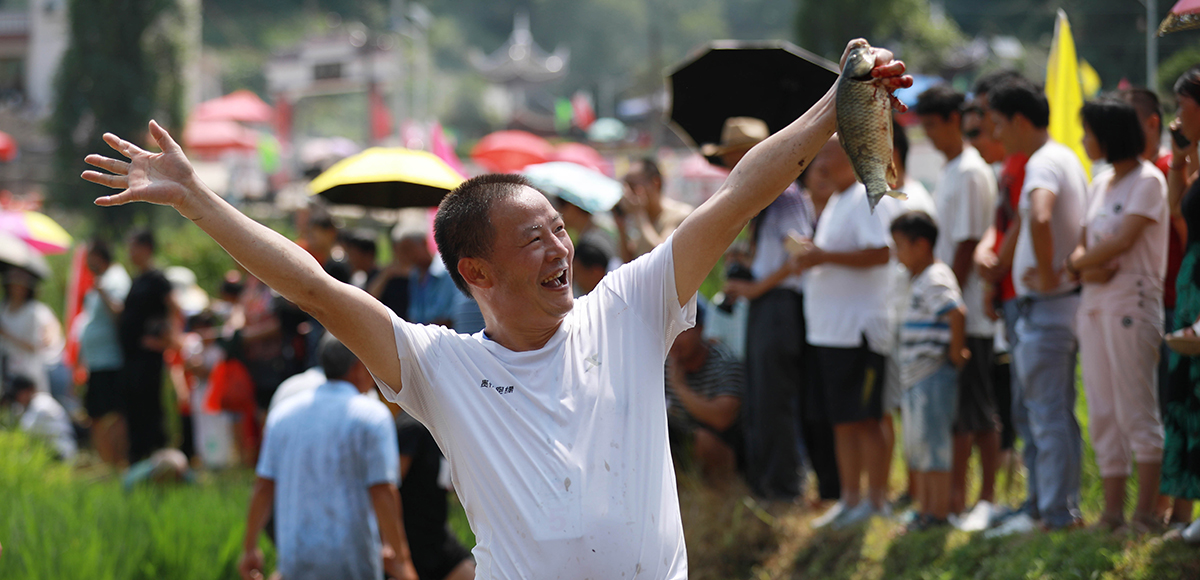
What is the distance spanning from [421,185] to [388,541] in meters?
2.86

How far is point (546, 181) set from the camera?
6.47 meters

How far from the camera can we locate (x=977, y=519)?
5258 mm

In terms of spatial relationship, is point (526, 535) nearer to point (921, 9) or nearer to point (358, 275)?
point (358, 275)

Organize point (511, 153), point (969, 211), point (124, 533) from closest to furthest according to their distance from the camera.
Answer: point (969, 211) → point (124, 533) → point (511, 153)

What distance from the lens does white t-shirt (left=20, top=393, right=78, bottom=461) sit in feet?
30.4

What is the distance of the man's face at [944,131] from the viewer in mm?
5668

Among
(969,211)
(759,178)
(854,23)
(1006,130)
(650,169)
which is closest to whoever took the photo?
(759,178)

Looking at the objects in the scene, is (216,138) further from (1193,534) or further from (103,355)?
(1193,534)

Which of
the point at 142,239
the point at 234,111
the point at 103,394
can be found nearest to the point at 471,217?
the point at 142,239

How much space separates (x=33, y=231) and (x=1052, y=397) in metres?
10.3

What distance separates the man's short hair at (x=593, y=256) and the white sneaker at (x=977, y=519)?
7.10 ft

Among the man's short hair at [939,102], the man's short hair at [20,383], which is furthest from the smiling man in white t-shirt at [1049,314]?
the man's short hair at [20,383]

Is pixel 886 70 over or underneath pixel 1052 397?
over

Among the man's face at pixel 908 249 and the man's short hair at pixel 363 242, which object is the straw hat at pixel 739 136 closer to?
the man's face at pixel 908 249
